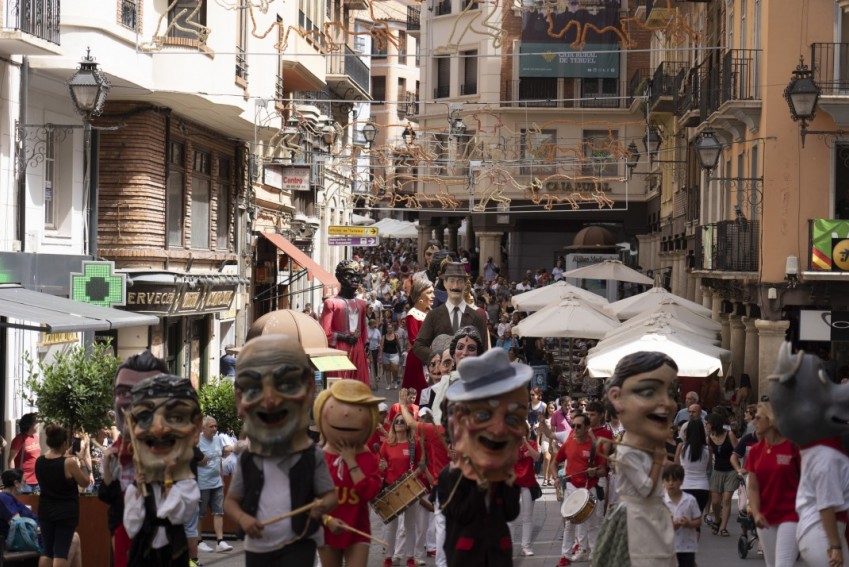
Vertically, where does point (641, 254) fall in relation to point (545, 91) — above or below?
below

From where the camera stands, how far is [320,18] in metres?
40.5

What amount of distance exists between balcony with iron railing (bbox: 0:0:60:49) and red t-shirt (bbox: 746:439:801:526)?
11.0 m

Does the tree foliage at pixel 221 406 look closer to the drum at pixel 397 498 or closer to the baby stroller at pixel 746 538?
the baby stroller at pixel 746 538

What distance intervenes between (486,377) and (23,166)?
12308 millimetres

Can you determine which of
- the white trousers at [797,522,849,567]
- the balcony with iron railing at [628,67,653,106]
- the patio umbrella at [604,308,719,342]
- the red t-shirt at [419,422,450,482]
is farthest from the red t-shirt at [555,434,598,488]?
the balcony with iron railing at [628,67,653,106]

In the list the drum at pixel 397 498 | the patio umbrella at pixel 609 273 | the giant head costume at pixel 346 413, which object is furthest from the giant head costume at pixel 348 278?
the patio umbrella at pixel 609 273

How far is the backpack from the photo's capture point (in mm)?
12344

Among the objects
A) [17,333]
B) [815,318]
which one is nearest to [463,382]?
[17,333]

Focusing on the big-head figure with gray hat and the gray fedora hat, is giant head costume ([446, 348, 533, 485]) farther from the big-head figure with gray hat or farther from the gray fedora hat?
the big-head figure with gray hat

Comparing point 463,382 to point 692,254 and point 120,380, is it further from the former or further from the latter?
point 692,254

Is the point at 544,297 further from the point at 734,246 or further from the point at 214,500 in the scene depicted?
the point at 214,500

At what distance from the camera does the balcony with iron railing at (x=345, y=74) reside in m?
43.7

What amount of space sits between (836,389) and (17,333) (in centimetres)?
1287

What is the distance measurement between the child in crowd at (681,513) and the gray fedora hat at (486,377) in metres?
3.15
